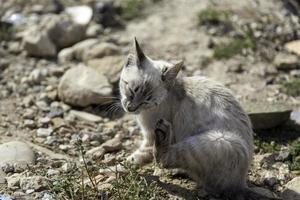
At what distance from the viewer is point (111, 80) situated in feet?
28.5

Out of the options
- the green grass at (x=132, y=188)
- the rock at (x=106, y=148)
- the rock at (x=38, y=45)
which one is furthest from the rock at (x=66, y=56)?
the green grass at (x=132, y=188)

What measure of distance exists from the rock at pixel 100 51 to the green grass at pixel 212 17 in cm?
189

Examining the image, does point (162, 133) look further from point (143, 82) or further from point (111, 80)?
point (111, 80)

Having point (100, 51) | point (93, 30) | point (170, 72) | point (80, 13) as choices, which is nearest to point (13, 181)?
point (170, 72)

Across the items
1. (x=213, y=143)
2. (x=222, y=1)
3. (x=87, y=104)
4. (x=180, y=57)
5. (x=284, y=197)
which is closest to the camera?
(x=213, y=143)

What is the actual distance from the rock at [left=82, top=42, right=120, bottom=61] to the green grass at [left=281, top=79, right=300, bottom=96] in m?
2.70

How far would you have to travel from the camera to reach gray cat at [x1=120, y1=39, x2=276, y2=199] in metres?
6.03

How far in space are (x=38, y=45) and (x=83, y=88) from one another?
5.79 ft

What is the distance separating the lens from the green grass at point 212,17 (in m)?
10.6

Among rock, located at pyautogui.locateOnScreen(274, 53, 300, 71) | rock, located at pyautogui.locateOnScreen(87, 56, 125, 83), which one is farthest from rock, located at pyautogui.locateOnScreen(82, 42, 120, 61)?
rock, located at pyautogui.locateOnScreen(274, 53, 300, 71)

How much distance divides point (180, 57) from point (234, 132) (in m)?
3.78

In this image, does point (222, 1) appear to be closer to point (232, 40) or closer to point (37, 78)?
point (232, 40)

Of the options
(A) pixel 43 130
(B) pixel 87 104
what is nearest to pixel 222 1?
(B) pixel 87 104

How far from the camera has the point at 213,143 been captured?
19.6 feet
